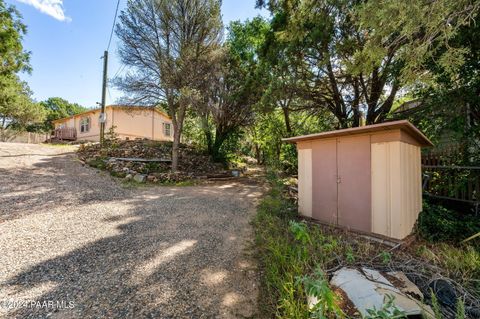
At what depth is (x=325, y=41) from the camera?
667cm

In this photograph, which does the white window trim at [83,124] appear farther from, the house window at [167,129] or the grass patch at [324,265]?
the grass patch at [324,265]

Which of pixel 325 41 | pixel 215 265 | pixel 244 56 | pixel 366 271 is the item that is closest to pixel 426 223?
pixel 366 271

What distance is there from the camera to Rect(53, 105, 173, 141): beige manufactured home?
16436mm

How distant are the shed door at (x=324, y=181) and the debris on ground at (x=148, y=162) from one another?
5846 mm

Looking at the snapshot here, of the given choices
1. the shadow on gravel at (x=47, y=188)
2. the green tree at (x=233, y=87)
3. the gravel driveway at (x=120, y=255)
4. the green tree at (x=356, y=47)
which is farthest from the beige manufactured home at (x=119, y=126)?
the green tree at (x=356, y=47)

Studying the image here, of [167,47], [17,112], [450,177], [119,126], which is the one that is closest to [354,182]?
[450,177]

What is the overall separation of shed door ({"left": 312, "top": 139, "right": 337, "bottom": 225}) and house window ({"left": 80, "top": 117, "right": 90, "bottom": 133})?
1969 cm

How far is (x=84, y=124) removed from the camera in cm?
1856

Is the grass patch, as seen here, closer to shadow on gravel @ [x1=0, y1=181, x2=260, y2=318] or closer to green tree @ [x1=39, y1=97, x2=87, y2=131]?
shadow on gravel @ [x1=0, y1=181, x2=260, y2=318]

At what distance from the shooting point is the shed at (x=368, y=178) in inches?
146

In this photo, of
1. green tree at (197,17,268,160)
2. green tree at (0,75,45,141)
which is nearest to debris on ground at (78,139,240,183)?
green tree at (197,17,268,160)

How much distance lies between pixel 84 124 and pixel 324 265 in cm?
2165

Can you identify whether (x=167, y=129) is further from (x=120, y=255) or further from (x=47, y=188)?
(x=120, y=255)

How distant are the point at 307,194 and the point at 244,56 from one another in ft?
31.8
